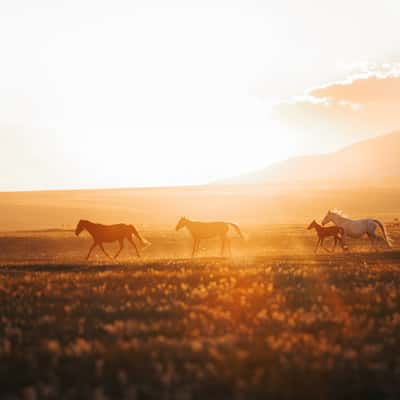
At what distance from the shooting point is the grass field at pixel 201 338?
596 centimetres

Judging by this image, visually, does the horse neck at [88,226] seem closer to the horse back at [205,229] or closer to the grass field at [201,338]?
the horse back at [205,229]

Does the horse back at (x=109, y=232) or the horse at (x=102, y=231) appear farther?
the horse back at (x=109, y=232)

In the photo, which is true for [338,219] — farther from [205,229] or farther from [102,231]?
[102,231]

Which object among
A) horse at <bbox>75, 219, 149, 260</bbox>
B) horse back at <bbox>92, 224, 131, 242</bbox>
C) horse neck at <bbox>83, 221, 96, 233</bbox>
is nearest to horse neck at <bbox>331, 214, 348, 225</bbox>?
horse at <bbox>75, 219, 149, 260</bbox>

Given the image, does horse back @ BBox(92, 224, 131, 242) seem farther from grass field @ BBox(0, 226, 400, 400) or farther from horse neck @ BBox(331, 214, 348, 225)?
horse neck @ BBox(331, 214, 348, 225)

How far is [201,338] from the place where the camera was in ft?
25.4

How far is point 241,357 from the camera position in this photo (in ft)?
22.0

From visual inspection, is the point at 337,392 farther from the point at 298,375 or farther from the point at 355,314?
the point at 355,314

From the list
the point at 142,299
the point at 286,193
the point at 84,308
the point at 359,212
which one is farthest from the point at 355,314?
the point at 286,193

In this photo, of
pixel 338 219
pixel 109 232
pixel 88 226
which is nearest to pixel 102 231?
pixel 109 232

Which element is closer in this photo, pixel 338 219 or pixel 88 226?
pixel 88 226

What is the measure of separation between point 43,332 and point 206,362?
324 centimetres

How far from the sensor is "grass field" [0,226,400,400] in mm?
5965

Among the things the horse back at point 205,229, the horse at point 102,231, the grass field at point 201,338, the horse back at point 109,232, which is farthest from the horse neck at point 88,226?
the grass field at point 201,338
